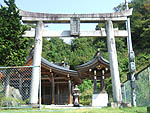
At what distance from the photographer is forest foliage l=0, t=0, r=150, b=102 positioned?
33.1ft

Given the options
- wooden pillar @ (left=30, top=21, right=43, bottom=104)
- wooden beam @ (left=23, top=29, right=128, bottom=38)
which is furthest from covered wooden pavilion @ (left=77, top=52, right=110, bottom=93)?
wooden pillar @ (left=30, top=21, right=43, bottom=104)

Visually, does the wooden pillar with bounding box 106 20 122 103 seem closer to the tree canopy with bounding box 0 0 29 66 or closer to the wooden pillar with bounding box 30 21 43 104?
the wooden pillar with bounding box 30 21 43 104

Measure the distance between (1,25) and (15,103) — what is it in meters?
4.04

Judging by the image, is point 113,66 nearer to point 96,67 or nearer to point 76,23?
point 76,23

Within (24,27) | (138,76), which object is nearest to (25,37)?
(24,27)

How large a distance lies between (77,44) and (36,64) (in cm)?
3864

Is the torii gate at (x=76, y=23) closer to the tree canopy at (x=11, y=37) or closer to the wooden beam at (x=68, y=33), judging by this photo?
the wooden beam at (x=68, y=33)

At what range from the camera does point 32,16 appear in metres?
11.4

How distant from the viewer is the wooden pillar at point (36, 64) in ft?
33.2

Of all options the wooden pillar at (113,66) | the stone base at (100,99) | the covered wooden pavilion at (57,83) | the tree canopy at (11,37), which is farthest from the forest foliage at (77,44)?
the stone base at (100,99)

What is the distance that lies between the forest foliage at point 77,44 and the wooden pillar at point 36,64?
0.57 metres

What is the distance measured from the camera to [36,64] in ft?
34.9

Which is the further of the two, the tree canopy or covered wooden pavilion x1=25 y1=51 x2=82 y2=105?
covered wooden pavilion x1=25 y1=51 x2=82 y2=105

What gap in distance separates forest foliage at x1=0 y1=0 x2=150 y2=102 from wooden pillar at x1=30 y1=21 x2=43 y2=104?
1.86ft
